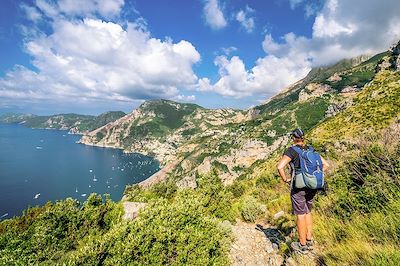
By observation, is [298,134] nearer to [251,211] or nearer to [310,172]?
[310,172]

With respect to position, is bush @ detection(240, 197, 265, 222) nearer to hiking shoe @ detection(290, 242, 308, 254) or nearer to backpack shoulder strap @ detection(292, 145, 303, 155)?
hiking shoe @ detection(290, 242, 308, 254)

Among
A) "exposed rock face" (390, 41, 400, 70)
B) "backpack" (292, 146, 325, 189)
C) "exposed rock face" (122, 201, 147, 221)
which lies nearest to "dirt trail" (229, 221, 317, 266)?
"backpack" (292, 146, 325, 189)

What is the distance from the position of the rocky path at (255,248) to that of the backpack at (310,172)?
9.16 feet

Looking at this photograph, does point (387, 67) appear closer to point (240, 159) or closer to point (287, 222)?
point (240, 159)

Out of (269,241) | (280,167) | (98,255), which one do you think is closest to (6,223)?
(98,255)

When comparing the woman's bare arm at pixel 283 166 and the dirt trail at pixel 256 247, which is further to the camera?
the dirt trail at pixel 256 247

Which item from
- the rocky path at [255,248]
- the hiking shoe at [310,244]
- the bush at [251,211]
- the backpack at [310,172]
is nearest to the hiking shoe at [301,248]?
the hiking shoe at [310,244]

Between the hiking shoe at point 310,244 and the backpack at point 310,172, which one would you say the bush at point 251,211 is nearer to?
the hiking shoe at point 310,244

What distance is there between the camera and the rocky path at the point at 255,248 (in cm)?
869

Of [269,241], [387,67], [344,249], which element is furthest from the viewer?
[387,67]

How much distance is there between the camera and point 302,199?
22.9ft

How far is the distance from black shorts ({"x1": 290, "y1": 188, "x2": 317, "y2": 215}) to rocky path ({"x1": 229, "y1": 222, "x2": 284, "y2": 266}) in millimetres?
2003

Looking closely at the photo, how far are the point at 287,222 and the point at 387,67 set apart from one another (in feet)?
464

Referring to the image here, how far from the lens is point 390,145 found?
7.96 m
